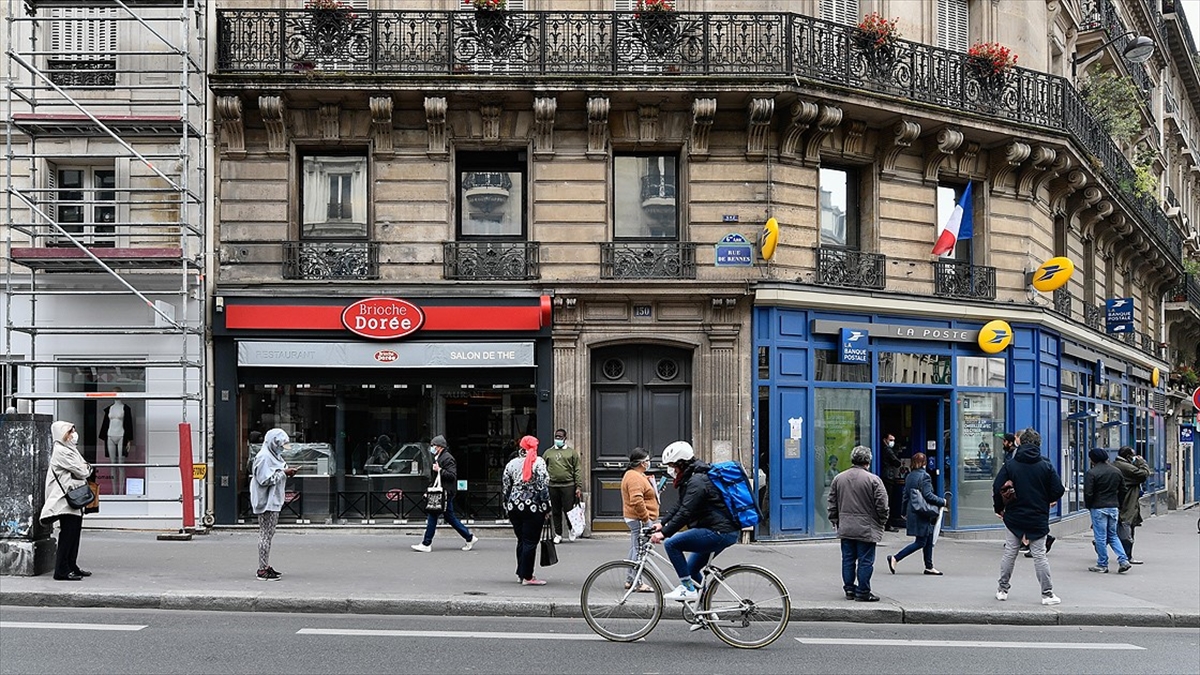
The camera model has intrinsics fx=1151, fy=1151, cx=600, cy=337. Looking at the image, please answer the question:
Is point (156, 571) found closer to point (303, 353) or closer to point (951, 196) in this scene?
point (303, 353)

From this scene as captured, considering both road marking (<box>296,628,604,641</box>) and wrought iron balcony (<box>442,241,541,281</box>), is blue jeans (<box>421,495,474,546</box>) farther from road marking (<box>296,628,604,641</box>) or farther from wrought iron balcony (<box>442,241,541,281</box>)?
road marking (<box>296,628,604,641</box>)

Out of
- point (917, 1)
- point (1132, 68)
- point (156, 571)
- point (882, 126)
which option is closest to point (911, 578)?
point (882, 126)

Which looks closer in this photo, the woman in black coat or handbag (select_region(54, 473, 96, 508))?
handbag (select_region(54, 473, 96, 508))

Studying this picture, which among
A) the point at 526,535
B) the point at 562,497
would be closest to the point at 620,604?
the point at 526,535

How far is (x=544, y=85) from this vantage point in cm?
1714

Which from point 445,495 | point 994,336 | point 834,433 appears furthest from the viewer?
point 994,336

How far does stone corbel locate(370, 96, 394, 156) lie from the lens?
17.2m

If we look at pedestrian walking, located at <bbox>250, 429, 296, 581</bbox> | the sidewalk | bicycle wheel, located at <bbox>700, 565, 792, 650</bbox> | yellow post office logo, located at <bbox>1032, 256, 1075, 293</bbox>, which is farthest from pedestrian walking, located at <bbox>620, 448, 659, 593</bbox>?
yellow post office logo, located at <bbox>1032, 256, 1075, 293</bbox>

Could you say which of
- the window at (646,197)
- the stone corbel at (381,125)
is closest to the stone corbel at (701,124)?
the window at (646,197)

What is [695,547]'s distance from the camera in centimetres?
971

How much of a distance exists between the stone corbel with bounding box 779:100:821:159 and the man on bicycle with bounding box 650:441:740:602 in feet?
29.1

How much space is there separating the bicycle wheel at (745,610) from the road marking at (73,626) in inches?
194

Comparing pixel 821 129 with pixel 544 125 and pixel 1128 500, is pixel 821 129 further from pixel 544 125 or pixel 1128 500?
pixel 1128 500

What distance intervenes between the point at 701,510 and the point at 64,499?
22.8 ft
